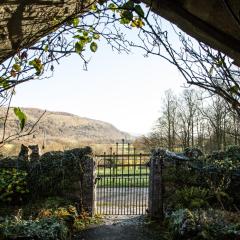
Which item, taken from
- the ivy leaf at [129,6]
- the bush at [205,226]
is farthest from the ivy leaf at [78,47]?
the bush at [205,226]

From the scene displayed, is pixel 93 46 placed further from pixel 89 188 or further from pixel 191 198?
pixel 89 188

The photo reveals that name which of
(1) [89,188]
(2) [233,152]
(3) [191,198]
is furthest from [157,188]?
(2) [233,152]

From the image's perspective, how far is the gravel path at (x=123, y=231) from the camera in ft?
35.6

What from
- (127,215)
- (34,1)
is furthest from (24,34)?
(127,215)

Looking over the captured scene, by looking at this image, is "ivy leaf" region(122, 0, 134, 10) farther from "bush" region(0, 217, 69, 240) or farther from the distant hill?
the distant hill

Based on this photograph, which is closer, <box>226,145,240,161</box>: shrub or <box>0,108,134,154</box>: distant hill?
<box>226,145,240,161</box>: shrub

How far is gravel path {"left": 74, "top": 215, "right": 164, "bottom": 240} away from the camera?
1084 centimetres

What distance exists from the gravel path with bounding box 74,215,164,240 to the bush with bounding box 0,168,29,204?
2053 millimetres

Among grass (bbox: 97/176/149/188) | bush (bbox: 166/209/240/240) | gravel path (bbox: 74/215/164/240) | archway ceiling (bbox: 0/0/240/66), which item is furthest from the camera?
grass (bbox: 97/176/149/188)

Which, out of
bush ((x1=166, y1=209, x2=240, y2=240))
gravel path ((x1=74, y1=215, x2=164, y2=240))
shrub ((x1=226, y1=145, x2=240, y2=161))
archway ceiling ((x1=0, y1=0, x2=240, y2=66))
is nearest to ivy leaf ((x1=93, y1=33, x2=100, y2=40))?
archway ceiling ((x1=0, y1=0, x2=240, y2=66))

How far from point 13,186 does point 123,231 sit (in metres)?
3.35

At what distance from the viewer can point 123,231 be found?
11.5m

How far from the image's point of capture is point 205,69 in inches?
75.4

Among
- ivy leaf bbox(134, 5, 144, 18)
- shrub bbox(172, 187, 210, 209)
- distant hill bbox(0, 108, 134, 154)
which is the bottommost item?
shrub bbox(172, 187, 210, 209)
